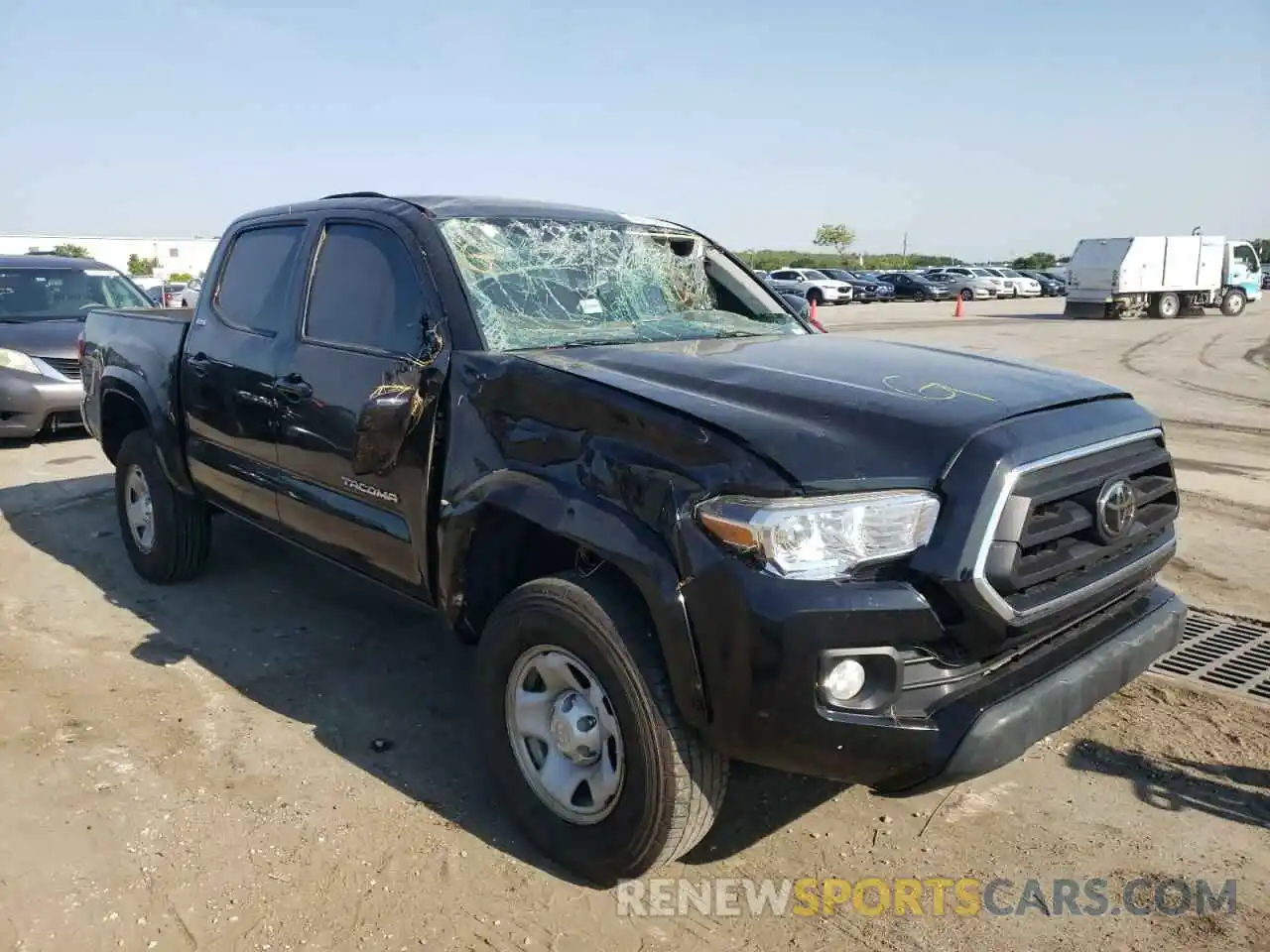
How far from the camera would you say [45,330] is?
932 centimetres

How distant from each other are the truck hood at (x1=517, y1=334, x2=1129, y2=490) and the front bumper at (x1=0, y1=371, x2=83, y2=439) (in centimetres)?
732

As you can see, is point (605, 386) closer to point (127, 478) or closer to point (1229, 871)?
point (1229, 871)

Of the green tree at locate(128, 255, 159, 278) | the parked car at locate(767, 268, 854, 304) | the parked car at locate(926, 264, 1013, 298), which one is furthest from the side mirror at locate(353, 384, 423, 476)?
the green tree at locate(128, 255, 159, 278)

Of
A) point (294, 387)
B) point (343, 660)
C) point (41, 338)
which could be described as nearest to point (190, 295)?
point (41, 338)

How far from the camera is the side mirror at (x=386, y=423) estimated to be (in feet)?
10.9

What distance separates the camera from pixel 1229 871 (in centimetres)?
289

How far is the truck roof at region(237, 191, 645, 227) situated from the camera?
12.3 feet

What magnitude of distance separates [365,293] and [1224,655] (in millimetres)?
3850

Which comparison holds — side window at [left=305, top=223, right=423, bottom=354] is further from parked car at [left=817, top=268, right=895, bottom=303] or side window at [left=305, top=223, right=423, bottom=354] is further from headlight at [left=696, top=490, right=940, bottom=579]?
parked car at [left=817, top=268, right=895, bottom=303]

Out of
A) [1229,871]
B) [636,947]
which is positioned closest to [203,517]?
[636,947]

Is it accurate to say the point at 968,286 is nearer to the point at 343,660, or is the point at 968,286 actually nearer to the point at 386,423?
the point at 343,660

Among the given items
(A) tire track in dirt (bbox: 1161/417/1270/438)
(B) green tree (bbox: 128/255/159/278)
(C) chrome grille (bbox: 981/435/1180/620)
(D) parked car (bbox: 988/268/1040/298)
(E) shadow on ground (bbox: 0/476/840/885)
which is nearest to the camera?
(C) chrome grille (bbox: 981/435/1180/620)

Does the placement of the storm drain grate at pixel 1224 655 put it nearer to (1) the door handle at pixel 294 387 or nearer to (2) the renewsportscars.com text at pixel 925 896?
(2) the renewsportscars.com text at pixel 925 896

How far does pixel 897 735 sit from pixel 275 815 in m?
2.01
